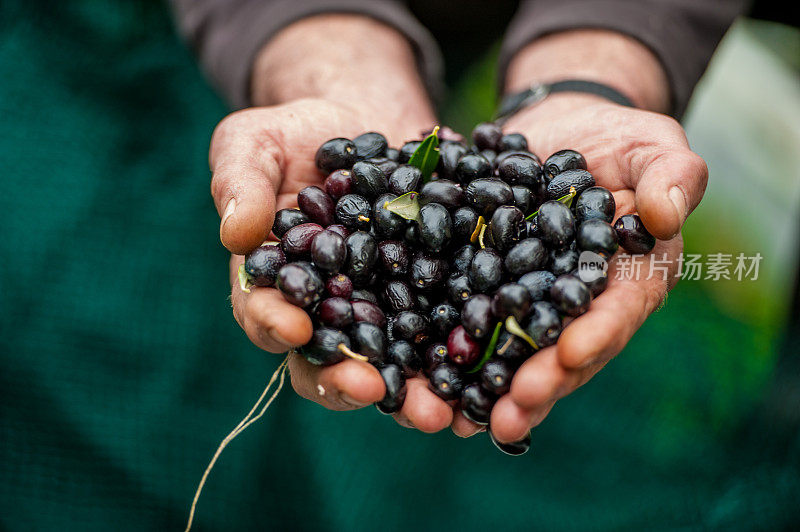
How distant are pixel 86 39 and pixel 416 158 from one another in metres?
2.82

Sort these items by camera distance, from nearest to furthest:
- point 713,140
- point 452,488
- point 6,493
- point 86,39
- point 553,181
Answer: point 553,181 < point 6,493 < point 452,488 < point 86,39 < point 713,140

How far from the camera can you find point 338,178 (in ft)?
7.63

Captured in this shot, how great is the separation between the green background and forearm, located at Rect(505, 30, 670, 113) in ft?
4.85

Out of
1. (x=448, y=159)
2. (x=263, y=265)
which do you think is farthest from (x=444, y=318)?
(x=448, y=159)

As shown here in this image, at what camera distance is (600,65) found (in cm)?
331

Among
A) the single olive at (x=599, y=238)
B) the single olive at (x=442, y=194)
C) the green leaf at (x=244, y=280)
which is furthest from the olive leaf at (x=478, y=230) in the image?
the green leaf at (x=244, y=280)

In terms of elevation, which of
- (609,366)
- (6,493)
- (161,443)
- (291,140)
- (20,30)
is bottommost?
(6,493)

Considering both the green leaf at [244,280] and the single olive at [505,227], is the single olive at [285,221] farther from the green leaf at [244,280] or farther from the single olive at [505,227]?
the single olive at [505,227]

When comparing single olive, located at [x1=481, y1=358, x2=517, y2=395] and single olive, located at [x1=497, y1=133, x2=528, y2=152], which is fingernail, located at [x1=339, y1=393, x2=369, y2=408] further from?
single olive, located at [x1=497, y1=133, x2=528, y2=152]

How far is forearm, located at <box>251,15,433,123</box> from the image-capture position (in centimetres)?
327

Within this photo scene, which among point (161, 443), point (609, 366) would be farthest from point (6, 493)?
point (609, 366)

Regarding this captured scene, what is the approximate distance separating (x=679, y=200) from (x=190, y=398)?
253 cm

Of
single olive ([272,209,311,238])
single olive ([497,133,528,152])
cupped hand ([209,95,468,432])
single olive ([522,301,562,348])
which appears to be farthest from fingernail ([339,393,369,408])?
single olive ([497,133,528,152])

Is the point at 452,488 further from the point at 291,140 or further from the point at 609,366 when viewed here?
the point at 291,140
